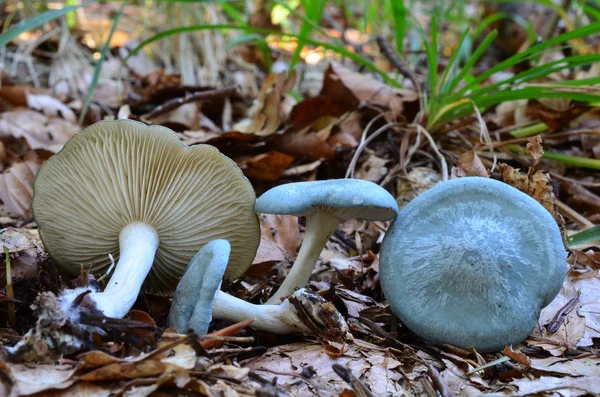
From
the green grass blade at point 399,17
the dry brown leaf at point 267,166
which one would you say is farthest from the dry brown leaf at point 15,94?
the green grass blade at point 399,17

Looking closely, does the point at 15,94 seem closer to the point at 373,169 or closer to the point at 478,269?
the point at 373,169

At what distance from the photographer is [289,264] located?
279 centimetres

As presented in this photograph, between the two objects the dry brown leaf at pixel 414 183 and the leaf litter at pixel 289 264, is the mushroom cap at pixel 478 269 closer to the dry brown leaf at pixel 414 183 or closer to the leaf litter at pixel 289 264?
the leaf litter at pixel 289 264

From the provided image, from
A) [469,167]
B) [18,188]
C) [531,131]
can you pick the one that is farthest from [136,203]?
[531,131]

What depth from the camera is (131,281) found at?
2.00m

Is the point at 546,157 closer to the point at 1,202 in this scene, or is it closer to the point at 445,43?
the point at 1,202

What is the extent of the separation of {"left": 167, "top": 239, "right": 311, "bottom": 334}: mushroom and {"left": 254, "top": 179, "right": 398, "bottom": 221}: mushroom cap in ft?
0.83

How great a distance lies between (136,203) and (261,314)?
0.71 m

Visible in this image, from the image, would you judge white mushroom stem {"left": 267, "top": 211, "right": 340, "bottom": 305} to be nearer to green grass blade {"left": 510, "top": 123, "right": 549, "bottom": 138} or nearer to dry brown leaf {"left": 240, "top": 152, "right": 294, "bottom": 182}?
dry brown leaf {"left": 240, "top": 152, "right": 294, "bottom": 182}

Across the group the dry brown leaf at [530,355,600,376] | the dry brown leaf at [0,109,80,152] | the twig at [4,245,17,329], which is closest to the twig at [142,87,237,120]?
the dry brown leaf at [0,109,80,152]

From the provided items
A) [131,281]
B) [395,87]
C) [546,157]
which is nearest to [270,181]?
[395,87]

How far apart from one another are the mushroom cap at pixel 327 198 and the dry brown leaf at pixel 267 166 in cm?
124

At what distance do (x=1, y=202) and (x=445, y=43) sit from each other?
590 cm

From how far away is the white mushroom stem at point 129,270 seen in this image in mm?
1872
